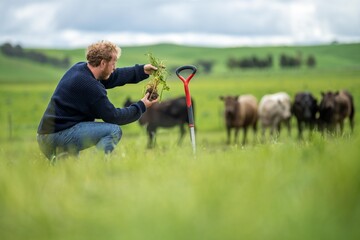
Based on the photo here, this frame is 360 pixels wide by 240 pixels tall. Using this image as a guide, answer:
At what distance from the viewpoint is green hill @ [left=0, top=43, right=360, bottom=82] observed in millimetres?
140038

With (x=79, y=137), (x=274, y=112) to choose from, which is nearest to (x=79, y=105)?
(x=79, y=137)

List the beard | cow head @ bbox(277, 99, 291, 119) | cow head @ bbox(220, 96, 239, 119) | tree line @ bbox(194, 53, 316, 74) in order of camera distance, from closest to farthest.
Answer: the beard < cow head @ bbox(220, 96, 239, 119) < cow head @ bbox(277, 99, 291, 119) < tree line @ bbox(194, 53, 316, 74)

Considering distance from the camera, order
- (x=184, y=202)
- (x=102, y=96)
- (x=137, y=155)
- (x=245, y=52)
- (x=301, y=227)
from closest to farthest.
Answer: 1. (x=301, y=227)
2. (x=184, y=202)
3. (x=137, y=155)
4. (x=102, y=96)
5. (x=245, y=52)

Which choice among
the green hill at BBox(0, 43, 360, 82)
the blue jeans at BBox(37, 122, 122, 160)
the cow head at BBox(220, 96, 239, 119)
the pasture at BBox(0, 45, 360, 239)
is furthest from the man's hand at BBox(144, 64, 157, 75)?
the green hill at BBox(0, 43, 360, 82)

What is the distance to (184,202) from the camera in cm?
285

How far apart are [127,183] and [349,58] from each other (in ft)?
549

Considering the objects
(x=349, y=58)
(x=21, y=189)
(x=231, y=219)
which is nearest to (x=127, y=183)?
(x=21, y=189)

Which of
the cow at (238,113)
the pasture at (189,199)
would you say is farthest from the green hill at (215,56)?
the pasture at (189,199)

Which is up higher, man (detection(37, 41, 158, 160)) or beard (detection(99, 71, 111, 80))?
beard (detection(99, 71, 111, 80))

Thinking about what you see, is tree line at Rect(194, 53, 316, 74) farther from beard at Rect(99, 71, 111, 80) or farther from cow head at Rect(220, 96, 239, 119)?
beard at Rect(99, 71, 111, 80)

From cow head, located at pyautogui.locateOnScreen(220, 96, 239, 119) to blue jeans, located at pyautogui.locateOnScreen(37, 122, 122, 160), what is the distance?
1711 cm

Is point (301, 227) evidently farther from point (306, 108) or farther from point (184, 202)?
point (306, 108)

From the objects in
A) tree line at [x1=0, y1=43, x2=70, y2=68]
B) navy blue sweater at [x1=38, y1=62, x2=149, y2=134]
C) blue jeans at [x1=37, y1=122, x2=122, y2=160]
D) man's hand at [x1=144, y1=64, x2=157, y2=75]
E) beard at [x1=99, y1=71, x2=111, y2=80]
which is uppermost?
tree line at [x1=0, y1=43, x2=70, y2=68]

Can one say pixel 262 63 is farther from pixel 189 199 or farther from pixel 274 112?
pixel 189 199
